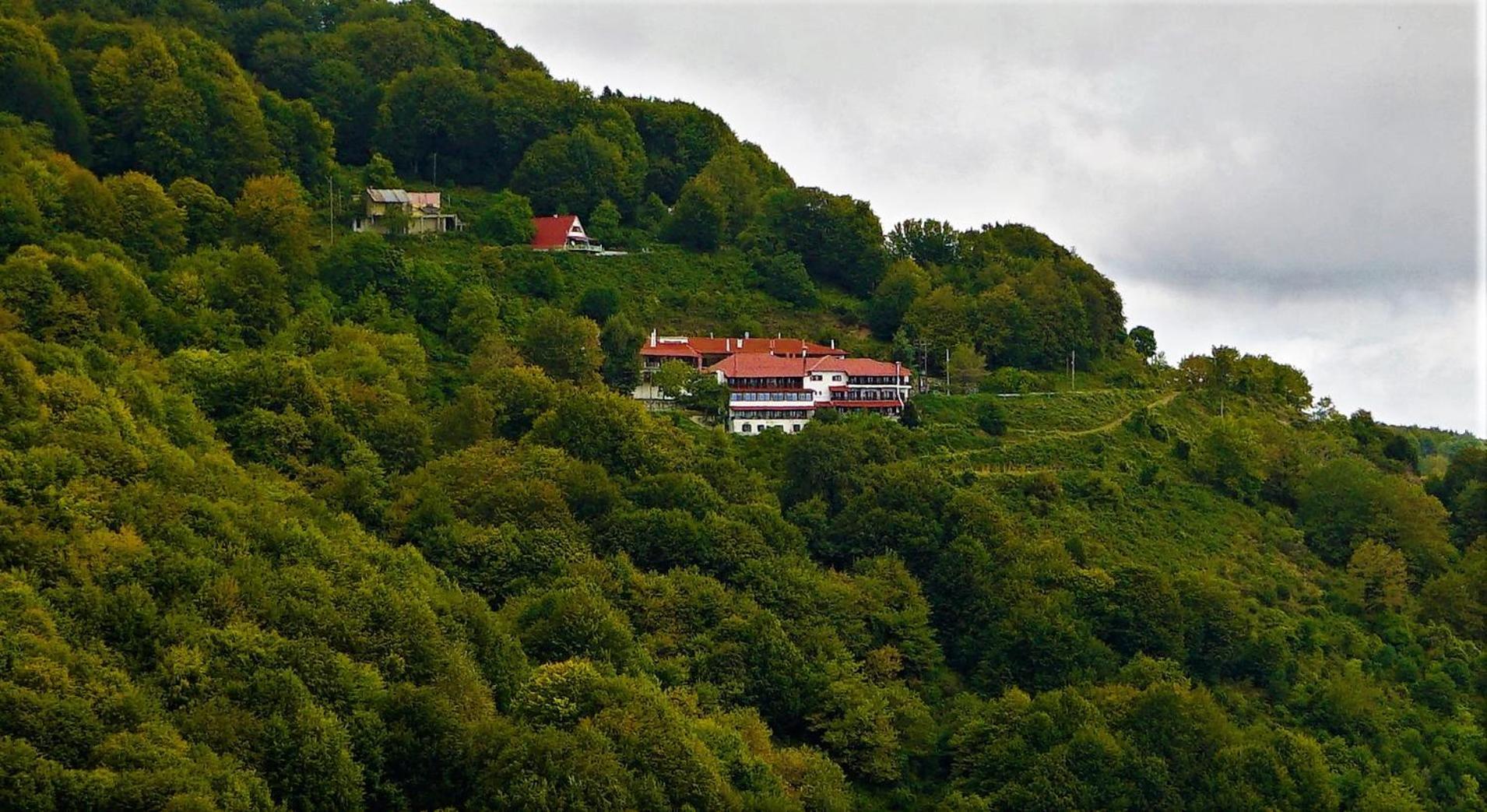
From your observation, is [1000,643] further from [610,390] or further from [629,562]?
[610,390]

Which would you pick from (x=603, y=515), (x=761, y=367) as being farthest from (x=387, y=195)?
(x=603, y=515)

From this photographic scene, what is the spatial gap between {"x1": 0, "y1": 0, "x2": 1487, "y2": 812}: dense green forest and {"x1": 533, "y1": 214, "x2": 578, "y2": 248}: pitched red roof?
57.0 inches

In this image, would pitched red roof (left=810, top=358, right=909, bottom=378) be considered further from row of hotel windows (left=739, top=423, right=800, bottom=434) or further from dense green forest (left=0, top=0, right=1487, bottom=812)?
row of hotel windows (left=739, top=423, right=800, bottom=434)

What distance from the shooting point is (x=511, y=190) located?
288ft

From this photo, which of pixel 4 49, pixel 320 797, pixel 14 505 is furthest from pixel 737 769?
pixel 4 49

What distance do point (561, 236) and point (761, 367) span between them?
16.9 metres

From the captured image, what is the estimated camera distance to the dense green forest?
40.9 m

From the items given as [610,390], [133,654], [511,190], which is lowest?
[133,654]

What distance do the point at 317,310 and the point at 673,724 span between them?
95.4ft

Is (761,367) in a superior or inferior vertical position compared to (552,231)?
inferior

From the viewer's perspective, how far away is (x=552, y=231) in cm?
8244

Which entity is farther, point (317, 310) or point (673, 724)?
point (317, 310)

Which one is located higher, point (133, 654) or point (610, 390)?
point (610, 390)

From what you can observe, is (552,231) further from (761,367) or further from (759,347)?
(761,367)
